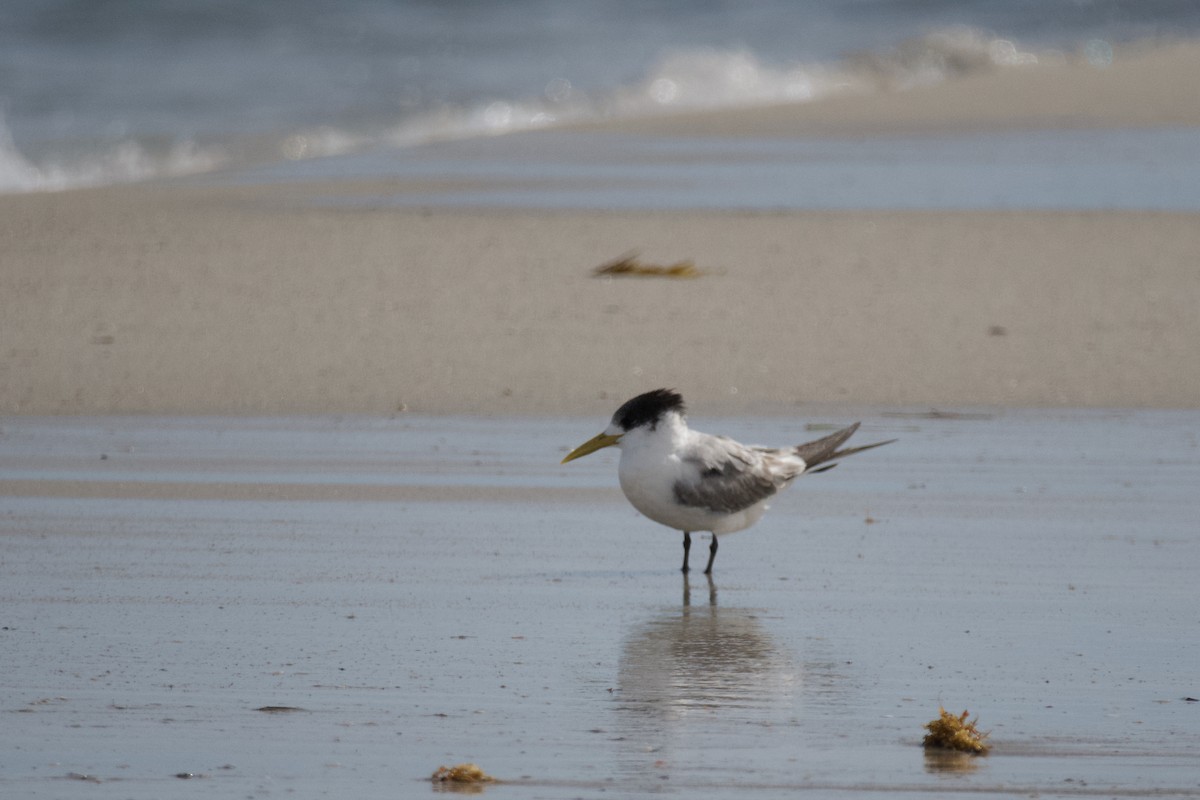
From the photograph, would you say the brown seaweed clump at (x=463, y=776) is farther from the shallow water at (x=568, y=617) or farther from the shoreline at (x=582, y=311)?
the shoreline at (x=582, y=311)

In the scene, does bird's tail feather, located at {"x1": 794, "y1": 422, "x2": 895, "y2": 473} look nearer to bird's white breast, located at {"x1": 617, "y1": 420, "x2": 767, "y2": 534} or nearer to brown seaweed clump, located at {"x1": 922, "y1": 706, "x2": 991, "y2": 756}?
bird's white breast, located at {"x1": 617, "y1": 420, "x2": 767, "y2": 534}

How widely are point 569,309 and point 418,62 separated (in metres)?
21.0

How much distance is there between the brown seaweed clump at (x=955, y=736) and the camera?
3814 millimetres

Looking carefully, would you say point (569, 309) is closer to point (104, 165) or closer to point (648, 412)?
point (648, 412)

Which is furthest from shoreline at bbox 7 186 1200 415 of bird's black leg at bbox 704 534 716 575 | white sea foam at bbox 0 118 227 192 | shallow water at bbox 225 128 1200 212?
white sea foam at bbox 0 118 227 192

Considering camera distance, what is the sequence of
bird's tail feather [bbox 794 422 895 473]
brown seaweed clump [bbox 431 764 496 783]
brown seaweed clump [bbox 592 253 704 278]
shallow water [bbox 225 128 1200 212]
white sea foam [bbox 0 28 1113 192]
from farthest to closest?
white sea foam [bbox 0 28 1113 192] → shallow water [bbox 225 128 1200 212] → brown seaweed clump [bbox 592 253 704 278] → bird's tail feather [bbox 794 422 895 473] → brown seaweed clump [bbox 431 764 496 783]

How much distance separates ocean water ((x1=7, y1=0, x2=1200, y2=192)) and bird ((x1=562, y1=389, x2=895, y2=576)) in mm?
12129

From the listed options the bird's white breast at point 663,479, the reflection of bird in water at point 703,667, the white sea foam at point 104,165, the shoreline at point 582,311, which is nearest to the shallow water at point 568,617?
the reflection of bird in water at point 703,667

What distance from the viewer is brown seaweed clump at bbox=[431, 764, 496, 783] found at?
3619 millimetres

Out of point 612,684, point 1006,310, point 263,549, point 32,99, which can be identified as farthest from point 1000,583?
point 32,99

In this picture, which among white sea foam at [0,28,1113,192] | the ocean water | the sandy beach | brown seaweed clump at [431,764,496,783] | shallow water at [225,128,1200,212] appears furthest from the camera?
the ocean water

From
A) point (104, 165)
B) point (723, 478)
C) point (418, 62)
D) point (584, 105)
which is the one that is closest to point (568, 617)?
point (723, 478)

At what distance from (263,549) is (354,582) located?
0.50 meters

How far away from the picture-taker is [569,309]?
31.9ft
